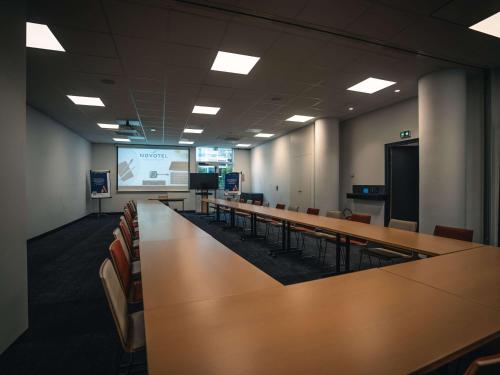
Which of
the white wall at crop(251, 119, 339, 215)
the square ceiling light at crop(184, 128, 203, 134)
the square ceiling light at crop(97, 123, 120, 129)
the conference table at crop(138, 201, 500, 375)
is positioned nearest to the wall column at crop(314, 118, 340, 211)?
the white wall at crop(251, 119, 339, 215)

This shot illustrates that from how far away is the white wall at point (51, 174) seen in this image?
19.2 ft

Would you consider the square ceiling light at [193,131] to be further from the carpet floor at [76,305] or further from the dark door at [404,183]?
the dark door at [404,183]

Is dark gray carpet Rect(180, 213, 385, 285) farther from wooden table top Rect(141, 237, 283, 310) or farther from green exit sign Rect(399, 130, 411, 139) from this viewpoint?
green exit sign Rect(399, 130, 411, 139)

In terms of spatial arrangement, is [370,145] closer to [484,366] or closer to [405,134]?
[405,134]

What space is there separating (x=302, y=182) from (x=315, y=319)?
7569mm

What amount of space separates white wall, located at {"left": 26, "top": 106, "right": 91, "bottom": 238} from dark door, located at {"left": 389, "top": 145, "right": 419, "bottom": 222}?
827cm

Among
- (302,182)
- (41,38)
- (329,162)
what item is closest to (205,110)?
(41,38)

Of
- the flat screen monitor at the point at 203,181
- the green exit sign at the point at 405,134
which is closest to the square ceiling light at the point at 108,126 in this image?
the flat screen monitor at the point at 203,181

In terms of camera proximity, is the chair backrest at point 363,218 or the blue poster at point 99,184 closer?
the chair backrest at point 363,218

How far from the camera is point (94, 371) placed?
6.01ft

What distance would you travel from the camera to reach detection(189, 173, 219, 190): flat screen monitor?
1034 centimetres

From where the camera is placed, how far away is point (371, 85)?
189 inches

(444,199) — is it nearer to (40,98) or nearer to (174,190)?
(40,98)

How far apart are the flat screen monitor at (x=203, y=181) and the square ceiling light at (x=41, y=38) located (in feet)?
23.2
